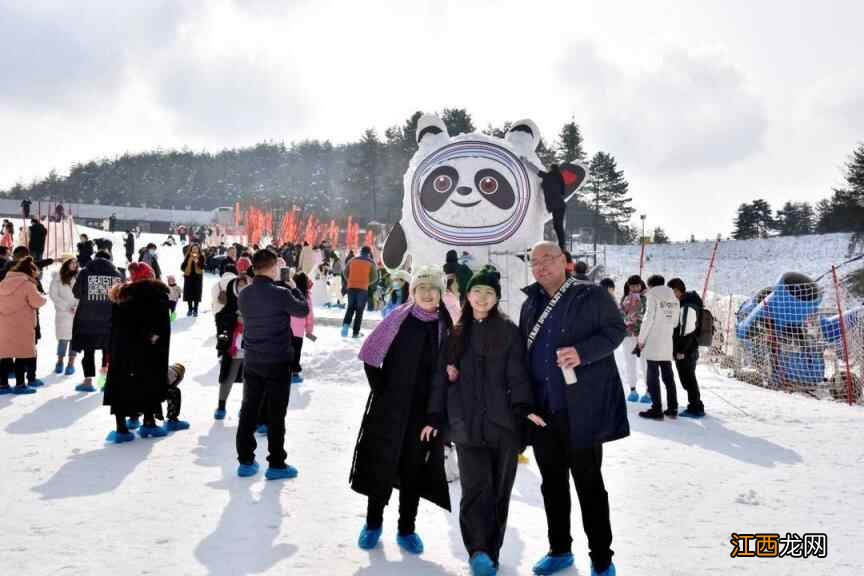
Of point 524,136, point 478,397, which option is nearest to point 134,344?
point 478,397

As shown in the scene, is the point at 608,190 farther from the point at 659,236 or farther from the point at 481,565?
the point at 481,565

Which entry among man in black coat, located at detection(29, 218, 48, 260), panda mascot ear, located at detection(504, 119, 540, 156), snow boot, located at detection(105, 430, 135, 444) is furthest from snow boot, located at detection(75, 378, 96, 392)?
man in black coat, located at detection(29, 218, 48, 260)

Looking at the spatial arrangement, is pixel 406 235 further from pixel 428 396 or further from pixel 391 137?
pixel 391 137

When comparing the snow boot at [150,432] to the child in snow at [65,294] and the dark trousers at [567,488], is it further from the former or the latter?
the dark trousers at [567,488]

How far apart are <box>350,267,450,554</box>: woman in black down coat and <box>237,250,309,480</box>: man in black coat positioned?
1.13m

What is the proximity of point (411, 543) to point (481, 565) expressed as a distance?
533 mm

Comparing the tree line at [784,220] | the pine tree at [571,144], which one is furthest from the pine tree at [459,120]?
the tree line at [784,220]

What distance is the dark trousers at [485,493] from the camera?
10.3ft

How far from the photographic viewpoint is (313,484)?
4.54 m

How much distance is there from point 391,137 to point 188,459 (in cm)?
5149

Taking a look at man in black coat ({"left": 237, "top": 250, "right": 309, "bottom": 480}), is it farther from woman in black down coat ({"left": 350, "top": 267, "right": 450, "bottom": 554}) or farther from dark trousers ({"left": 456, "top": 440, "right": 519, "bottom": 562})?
dark trousers ({"left": 456, "top": 440, "right": 519, "bottom": 562})

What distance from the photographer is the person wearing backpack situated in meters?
7.23

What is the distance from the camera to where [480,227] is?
7.40 meters

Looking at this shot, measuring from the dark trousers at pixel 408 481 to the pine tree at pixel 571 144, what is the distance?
41.1 meters
